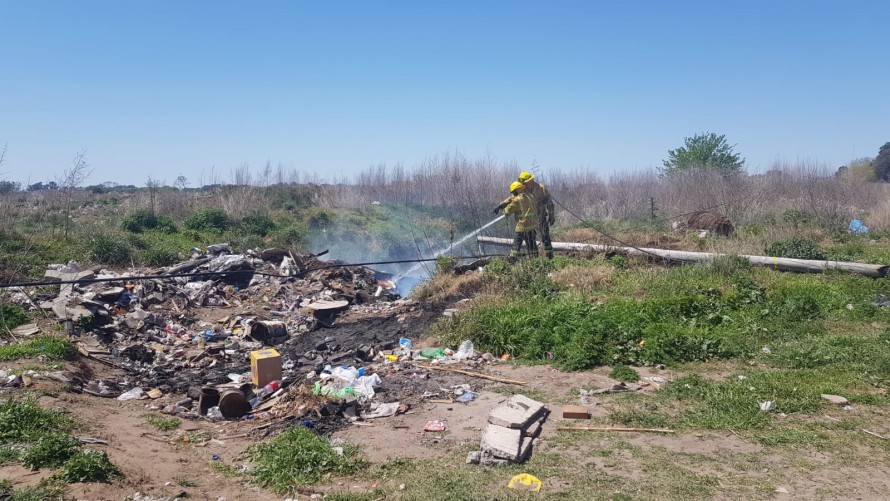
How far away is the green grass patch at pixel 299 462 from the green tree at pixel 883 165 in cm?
4933

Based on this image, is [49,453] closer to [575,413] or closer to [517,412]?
[517,412]

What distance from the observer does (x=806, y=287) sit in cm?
891

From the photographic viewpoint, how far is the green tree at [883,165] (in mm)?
42244

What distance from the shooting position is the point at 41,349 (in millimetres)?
7059

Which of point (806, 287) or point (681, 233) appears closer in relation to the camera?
point (806, 287)

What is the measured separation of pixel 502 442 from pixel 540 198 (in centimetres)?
821

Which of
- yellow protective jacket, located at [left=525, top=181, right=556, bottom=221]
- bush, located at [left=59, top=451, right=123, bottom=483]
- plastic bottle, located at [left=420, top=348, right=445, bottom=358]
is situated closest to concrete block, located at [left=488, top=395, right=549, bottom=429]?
plastic bottle, located at [left=420, top=348, right=445, bottom=358]

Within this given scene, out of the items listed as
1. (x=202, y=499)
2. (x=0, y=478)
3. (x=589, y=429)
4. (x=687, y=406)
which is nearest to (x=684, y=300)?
(x=687, y=406)

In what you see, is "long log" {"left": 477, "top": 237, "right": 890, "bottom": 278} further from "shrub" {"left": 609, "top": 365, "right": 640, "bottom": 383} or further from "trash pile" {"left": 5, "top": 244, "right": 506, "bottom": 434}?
"shrub" {"left": 609, "top": 365, "right": 640, "bottom": 383}

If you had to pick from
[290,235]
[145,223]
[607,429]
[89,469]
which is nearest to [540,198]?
[607,429]

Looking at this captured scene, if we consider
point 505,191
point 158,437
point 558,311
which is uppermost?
point 505,191

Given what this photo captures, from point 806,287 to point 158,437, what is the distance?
8.75 meters

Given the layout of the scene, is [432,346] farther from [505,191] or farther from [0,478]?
[505,191]

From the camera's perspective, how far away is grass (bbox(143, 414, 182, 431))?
213 inches
